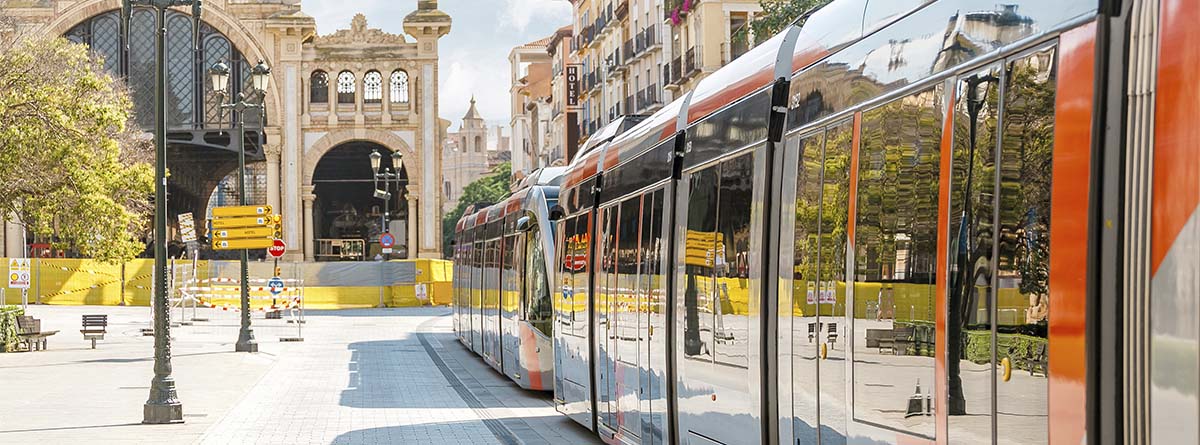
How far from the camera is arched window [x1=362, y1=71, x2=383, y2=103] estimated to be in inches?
2817

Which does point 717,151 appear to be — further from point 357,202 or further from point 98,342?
point 357,202

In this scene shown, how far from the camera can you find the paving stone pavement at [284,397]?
49.9 feet

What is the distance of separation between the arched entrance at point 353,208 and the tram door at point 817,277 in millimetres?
64903

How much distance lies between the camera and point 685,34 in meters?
51.8

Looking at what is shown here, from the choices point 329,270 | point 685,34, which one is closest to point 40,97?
point 685,34

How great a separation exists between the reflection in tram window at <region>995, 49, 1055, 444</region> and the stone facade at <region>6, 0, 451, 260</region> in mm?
66589

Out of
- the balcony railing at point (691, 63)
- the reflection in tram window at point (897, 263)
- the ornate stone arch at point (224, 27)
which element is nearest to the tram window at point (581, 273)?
the reflection in tram window at point (897, 263)

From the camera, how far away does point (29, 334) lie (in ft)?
96.5

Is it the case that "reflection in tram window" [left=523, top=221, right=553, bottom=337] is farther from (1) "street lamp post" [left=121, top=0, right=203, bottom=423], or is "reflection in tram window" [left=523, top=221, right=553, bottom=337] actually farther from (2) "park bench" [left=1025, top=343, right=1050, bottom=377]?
(2) "park bench" [left=1025, top=343, right=1050, bottom=377]

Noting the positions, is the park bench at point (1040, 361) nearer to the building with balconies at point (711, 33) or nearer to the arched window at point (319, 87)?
the building with balconies at point (711, 33)

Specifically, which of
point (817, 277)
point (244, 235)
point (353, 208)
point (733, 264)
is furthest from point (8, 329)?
point (353, 208)

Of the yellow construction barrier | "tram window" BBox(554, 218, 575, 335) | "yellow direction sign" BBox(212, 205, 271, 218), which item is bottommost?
the yellow construction barrier

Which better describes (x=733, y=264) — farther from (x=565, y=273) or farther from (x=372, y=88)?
(x=372, y=88)

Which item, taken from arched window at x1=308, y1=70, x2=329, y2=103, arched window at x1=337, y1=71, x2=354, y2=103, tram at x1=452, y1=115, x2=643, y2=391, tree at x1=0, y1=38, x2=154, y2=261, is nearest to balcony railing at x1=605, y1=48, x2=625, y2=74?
arched window at x1=337, y1=71, x2=354, y2=103
